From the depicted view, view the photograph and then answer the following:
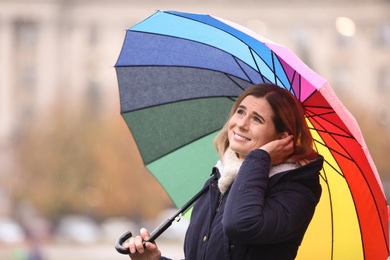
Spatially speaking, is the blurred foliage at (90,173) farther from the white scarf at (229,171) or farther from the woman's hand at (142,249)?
the white scarf at (229,171)

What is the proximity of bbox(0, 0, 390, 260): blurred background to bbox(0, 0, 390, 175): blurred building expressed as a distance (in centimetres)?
6

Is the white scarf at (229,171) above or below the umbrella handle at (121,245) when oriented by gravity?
above

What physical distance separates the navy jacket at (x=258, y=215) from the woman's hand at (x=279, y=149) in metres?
0.04

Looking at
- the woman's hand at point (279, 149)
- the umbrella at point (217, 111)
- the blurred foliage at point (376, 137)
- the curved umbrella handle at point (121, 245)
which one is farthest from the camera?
the blurred foliage at point (376, 137)

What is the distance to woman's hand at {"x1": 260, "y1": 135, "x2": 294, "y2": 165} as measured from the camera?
3.19 m

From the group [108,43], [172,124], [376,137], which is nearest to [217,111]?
[172,124]

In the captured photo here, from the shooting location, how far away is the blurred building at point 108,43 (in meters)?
61.8

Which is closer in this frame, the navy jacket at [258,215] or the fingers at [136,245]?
the navy jacket at [258,215]

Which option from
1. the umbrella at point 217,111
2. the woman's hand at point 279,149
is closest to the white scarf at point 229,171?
the woman's hand at point 279,149

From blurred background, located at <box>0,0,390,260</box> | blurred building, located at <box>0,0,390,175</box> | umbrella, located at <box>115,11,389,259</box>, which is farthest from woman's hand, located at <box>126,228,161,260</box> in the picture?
blurred building, located at <box>0,0,390,175</box>

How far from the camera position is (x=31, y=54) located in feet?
224

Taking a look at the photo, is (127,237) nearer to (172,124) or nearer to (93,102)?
(172,124)

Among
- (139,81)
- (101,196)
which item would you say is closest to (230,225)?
(139,81)

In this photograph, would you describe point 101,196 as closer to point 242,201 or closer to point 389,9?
point 389,9
